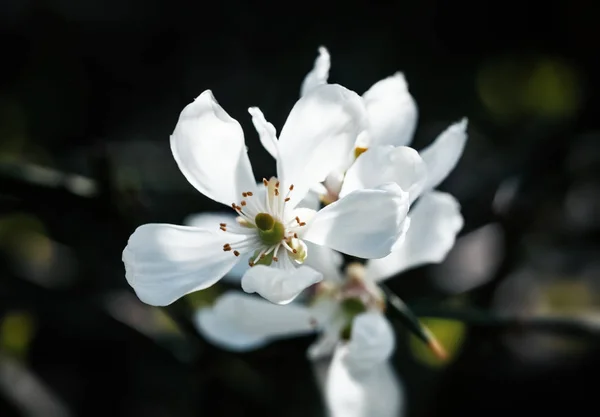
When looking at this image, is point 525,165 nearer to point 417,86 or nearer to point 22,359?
point 417,86

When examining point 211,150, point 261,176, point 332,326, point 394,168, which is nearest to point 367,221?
point 394,168

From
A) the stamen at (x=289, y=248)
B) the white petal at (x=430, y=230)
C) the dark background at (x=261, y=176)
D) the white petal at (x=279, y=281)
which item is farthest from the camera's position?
the dark background at (x=261, y=176)

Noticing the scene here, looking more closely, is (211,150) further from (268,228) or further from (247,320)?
(247,320)

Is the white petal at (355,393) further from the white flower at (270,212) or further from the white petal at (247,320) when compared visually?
the white flower at (270,212)

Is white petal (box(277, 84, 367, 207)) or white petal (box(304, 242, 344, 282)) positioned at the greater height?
white petal (box(277, 84, 367, 207))

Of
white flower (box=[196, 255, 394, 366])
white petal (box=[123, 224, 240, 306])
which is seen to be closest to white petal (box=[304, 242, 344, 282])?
white flower (box=[196, 255, 394, 366])

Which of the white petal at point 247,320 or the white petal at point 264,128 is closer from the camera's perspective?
the white petal at point 264,128

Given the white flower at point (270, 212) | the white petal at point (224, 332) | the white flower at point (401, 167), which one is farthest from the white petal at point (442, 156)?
the white petal at point (224, 332)

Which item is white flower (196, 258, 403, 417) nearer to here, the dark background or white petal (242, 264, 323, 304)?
the dark background
